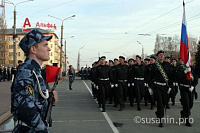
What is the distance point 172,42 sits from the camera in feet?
251

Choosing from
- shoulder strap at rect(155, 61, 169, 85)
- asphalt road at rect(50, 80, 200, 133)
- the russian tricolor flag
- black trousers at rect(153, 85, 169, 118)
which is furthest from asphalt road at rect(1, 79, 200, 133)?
the russian tricolor flag

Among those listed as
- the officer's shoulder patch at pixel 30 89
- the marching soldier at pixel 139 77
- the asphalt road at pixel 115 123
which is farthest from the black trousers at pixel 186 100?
the officer's shoulder patch at pixel 30 89

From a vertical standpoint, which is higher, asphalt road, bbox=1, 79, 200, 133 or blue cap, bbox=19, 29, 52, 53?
blue cap, bbox=19, 29, 52, 53

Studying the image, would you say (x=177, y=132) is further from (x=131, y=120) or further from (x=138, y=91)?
(x=138, y=91)

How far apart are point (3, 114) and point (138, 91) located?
5.45 metres

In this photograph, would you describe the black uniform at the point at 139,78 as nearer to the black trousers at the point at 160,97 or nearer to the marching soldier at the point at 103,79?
the marching soldier at the point at 103,79

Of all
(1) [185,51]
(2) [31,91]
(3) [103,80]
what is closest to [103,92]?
(3) [103,80]

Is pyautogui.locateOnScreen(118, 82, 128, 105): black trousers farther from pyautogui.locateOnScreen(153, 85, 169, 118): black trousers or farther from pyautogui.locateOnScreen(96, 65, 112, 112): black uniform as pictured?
pyautogui.locateOnScreen(153, 85, 169, 118): black trousers

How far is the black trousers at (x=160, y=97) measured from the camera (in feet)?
21.4

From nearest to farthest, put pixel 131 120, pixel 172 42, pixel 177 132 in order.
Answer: pixel 177 132, pixel 131 120, pixel 172 42

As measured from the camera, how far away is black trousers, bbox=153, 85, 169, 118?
6535 millimetres

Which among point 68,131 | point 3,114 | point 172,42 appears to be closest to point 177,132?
point 68,131

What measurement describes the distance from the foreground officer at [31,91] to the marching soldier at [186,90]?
17.5ft

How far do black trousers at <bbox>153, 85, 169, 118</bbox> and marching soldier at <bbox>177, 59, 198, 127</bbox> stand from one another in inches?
19.9
